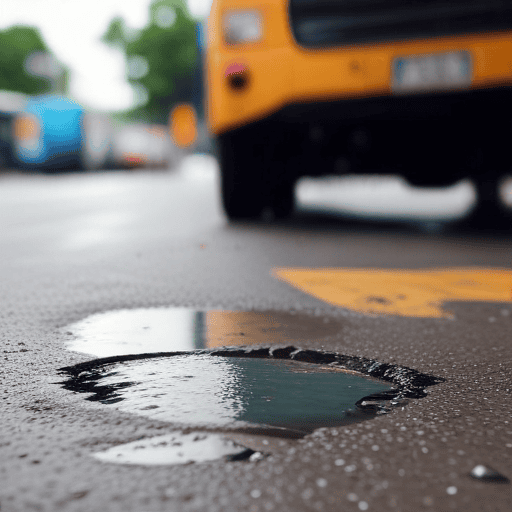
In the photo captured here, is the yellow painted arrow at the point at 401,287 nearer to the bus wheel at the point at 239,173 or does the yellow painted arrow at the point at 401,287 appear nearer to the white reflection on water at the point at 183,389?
the white reflection on water at the point at 183,389

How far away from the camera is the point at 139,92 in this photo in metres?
50.0

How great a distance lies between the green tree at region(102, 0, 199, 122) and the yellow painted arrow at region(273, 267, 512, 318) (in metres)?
47.0

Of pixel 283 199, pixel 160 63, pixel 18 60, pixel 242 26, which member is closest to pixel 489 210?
pixel 283 199

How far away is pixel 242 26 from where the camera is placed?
4.67m

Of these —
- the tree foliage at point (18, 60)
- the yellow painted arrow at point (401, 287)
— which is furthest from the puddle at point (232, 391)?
the tree foliage at point (18, 60)

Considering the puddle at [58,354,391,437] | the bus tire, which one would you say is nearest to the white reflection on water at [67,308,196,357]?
the puddle at [58,354,391,437]

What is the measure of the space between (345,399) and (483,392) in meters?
0.29

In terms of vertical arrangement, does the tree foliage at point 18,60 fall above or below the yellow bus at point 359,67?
above

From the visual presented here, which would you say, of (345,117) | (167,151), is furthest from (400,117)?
(167,151)

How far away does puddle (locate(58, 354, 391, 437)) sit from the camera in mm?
1351

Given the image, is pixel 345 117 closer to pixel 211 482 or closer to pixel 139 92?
pixel 211 482

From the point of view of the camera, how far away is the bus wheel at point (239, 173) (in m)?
5.23

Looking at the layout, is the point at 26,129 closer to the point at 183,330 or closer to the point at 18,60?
the point at 183,330

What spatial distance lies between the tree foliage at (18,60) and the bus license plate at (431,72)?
50.4 m
